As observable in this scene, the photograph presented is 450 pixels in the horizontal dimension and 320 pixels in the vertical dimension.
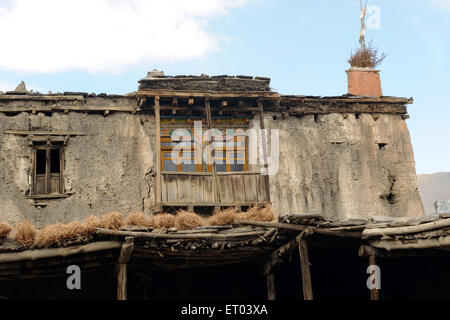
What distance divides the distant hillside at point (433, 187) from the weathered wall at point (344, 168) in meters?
40.0

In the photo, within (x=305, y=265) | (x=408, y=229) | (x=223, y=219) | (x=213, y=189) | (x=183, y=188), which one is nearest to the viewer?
(x=408, y=229)

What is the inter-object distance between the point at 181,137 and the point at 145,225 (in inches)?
248

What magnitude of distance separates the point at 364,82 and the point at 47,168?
8.82 meters

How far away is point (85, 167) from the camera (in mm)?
16438

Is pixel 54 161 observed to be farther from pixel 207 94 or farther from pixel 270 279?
pixel 270 279

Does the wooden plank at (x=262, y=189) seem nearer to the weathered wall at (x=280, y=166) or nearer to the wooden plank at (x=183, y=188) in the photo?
the weathered wall at (x=280, y=166)

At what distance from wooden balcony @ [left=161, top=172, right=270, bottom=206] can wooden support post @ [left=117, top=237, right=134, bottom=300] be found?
4.94 metres

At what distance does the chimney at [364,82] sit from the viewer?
A: 1903 cm

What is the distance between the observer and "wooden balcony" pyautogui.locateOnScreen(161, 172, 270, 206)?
1611 centimetres

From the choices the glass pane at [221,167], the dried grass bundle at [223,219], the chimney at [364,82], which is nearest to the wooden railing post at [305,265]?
the dried grass bundle at [223,219]

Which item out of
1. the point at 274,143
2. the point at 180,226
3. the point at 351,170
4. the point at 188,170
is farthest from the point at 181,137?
the point at 180,226

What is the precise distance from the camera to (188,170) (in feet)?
55.8

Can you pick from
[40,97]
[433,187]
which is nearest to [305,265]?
[40,97]

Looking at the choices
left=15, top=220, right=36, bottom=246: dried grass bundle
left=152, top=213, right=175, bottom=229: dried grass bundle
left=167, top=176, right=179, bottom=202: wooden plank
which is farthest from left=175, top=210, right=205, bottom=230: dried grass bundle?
left=167, top=176, right=179, bottom=202: wooden plank
